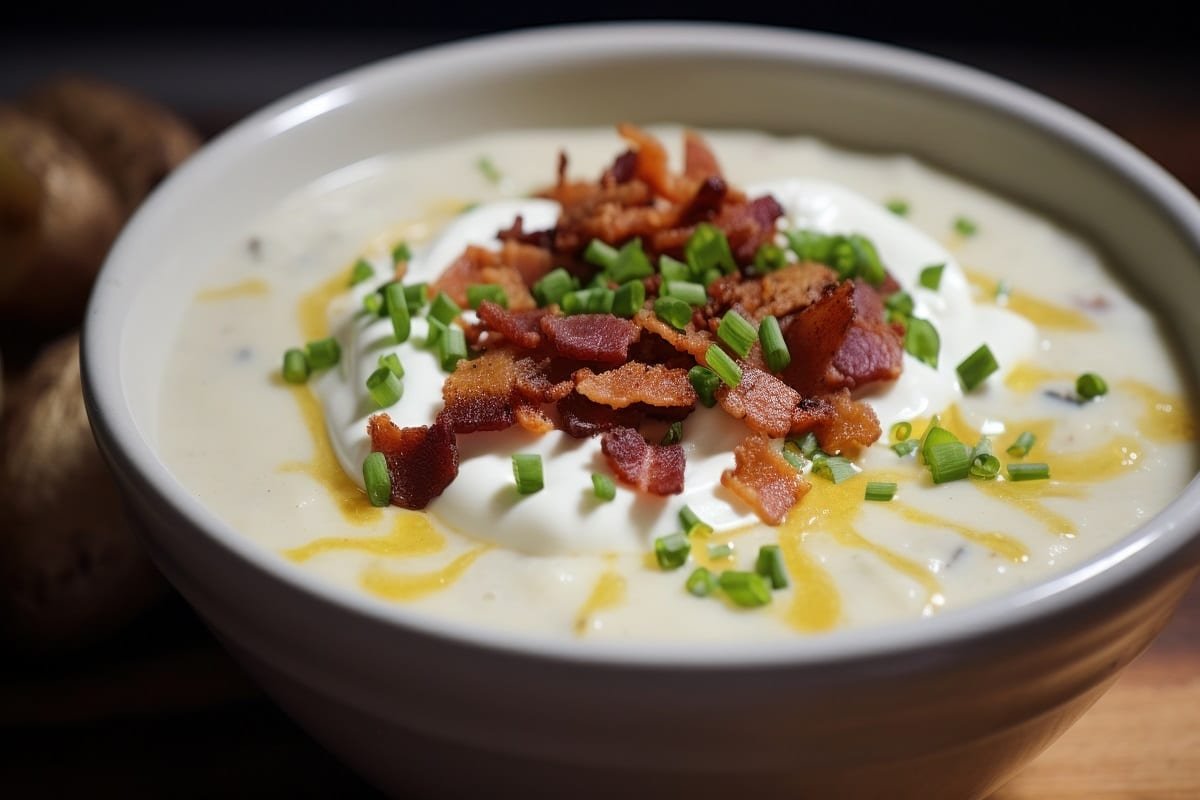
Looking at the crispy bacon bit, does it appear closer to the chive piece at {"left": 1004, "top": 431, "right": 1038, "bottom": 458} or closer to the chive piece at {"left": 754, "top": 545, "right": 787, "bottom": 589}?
the chive piece at {"left": 754, "top": 545, "right": 787, "bottom": 589}

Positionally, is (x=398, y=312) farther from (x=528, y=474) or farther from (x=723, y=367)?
(x=723, y=367)

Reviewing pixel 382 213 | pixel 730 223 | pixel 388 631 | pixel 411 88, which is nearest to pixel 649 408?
pixel 730 223

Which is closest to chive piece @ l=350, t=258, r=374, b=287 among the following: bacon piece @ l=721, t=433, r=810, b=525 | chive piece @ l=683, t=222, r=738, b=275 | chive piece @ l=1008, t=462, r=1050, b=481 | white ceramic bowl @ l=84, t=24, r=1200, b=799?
white ceramic bowl @ l=84, t=24, r=1200, b=799

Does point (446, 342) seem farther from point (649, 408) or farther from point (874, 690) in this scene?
point (874, 690)

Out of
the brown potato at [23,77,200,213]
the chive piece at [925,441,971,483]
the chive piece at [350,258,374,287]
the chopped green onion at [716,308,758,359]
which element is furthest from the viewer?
the brown potato at [23,77,200,213]

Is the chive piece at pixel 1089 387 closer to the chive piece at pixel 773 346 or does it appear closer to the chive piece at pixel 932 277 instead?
the chive piece at pixel 932 277

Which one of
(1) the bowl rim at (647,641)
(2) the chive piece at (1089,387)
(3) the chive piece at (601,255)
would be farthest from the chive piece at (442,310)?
(2) the chive piece at (1089,387)
